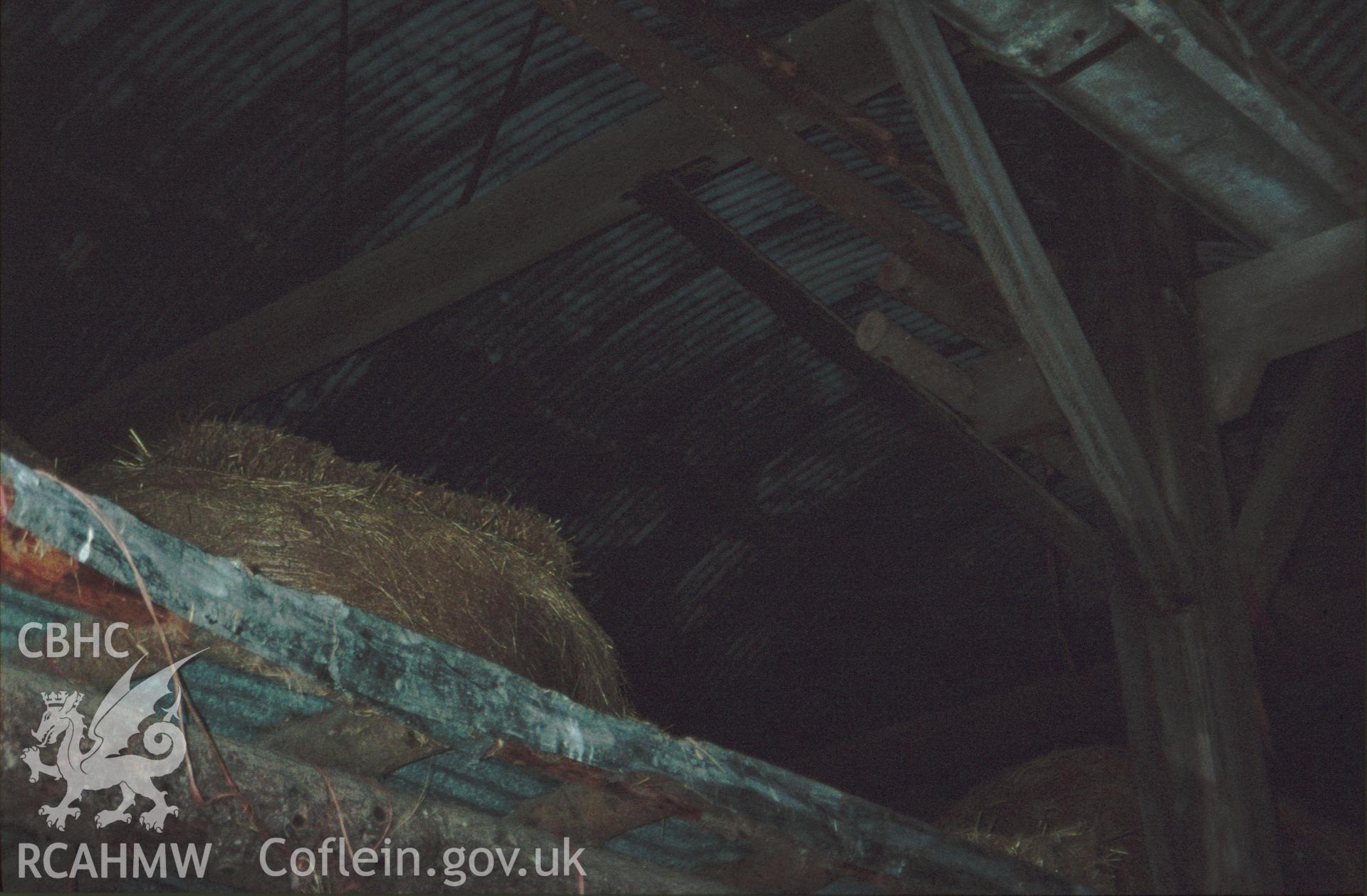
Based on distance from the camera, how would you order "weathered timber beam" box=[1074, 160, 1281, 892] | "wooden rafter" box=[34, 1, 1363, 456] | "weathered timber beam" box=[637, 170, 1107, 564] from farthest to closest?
"weathered timber beam" box=[637, 170, 1107, 564]
"wooden rafter" box=[34, 1, 1363, 456]
"weathered timber beam" box=[1074, 160, 1281, 892]

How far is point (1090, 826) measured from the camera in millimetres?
6078

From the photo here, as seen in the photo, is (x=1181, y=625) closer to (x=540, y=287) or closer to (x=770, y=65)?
(x=770, y=65)

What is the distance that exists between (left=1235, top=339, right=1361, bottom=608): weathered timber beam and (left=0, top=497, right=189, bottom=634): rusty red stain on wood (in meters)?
3.84

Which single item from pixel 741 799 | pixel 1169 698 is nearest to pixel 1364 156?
pixel 1169 698

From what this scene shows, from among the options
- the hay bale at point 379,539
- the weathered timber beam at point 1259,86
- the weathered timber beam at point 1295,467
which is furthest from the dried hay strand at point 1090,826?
the weathered timber beam at point 1259,86

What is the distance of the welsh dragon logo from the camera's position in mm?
2188

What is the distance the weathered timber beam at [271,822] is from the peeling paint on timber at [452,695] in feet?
1.05

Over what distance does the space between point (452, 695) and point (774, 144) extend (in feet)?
9.41

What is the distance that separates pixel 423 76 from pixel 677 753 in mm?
4228

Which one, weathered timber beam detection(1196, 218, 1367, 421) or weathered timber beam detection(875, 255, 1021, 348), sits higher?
weathered timber beam detection(875, 255, 1021, 348)

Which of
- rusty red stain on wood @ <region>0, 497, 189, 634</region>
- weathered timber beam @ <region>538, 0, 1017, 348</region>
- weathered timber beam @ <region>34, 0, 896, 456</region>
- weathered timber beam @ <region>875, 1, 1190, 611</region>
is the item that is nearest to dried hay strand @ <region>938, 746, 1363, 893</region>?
weathered timber beam @ <region>875, 1, 1190, 611</region>

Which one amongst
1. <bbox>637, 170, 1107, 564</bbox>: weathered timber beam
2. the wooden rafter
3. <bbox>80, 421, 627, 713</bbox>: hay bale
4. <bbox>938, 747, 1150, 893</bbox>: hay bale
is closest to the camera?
<bbox>80, 421, 627, 713</bbox>: hay bale

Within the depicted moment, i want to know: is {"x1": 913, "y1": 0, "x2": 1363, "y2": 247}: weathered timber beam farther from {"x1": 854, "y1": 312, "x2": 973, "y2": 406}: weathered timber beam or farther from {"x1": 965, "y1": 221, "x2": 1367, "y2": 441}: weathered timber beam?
{"x1": 854, "y1": 312, "x2": 973, "y2": 406}: weathered timber beam

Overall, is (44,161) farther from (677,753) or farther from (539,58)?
(677,753)
